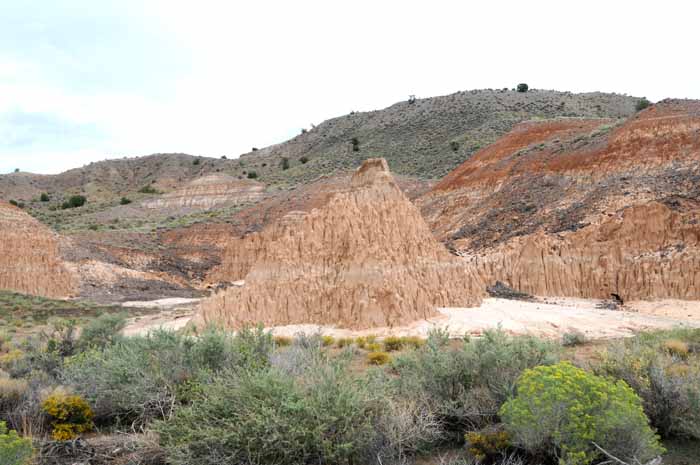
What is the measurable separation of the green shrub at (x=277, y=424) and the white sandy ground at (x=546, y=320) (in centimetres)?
620

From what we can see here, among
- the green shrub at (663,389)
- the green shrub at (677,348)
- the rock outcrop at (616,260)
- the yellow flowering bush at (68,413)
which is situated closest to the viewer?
the green shrub at (663,389)

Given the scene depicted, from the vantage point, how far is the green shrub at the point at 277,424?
5445 millimetres

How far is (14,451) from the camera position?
5.12 m

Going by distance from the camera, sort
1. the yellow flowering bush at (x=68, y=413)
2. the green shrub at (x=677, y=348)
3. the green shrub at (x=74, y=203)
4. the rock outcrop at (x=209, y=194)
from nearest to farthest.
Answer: the yellow flowering bush at (x=68, y=413)
the green shrub at (x=677, y=348)
the rock outcrop at (x=209, y=194)
the green shrub at (x=74, y=203)

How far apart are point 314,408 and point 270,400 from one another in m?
0.54

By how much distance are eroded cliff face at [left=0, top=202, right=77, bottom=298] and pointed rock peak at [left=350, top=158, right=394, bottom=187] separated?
2277 cm

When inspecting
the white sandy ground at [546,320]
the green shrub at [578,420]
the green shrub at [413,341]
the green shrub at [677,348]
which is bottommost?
the white sandy ground at [546,320]

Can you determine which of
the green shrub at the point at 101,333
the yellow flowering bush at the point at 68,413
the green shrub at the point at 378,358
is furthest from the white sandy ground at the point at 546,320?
the yellow flowering bush at the point at 68,413

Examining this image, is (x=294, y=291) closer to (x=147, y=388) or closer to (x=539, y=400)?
(x=147, y=388)

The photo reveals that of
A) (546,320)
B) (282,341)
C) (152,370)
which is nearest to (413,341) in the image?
(282,341)

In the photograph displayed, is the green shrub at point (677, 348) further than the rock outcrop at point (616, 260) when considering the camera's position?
No

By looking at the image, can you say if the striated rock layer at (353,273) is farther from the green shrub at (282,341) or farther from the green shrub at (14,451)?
the green shrub at (14,451)

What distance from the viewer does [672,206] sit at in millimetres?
23172

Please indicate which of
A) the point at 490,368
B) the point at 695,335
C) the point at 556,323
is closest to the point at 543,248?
the point at 556,323
